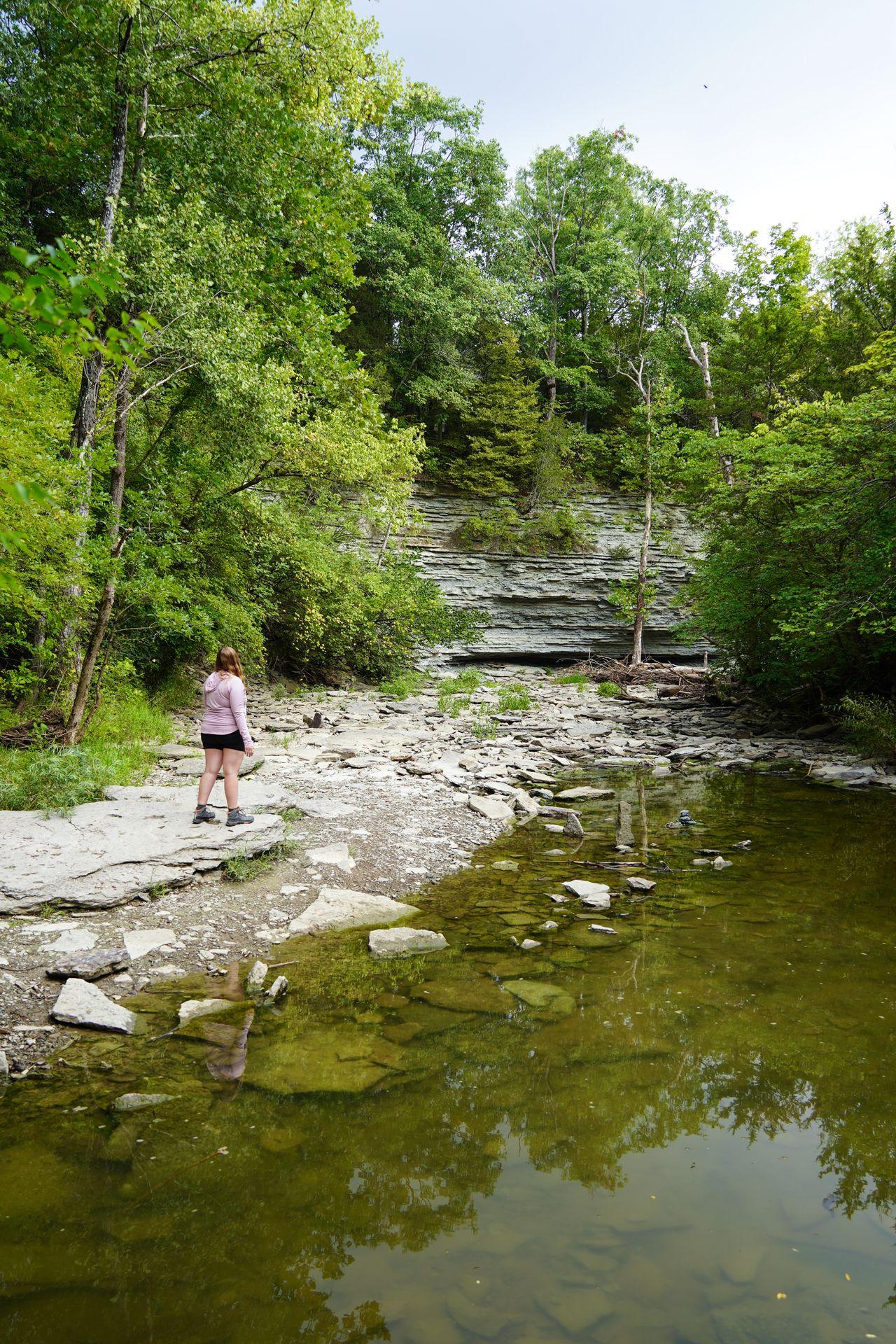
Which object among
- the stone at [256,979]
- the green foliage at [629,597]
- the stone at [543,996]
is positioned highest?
the green foliage at [629,597]

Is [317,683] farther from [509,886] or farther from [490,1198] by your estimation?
[490,1198]

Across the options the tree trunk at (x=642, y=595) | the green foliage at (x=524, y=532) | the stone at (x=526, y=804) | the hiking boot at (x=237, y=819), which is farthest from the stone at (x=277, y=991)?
the green foliage at (x=524, y=532)

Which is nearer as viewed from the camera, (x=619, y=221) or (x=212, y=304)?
(x=212, y=304)

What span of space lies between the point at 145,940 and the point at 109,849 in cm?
127

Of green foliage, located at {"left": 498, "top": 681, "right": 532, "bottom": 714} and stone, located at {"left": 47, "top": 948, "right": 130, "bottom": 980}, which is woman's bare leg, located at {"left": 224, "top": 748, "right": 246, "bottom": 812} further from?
green foliage, located at {"left": 498, "top": 681, "right": 532, "bottom": 714}

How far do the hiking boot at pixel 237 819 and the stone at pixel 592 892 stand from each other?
2960mm

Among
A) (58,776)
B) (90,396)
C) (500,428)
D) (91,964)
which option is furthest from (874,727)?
(500,428)

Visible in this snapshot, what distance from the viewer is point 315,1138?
2764 millimetres

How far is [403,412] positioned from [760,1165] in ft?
97.3

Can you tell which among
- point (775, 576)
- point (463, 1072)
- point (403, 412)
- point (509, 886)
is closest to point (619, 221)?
point (403, 412)

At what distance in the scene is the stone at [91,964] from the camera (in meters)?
3.96

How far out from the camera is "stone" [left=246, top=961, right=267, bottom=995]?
4.00 metres

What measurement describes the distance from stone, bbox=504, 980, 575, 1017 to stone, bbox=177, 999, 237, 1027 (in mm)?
1642

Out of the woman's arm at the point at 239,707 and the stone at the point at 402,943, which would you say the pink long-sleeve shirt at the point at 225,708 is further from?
the stone at the point at 402,943
